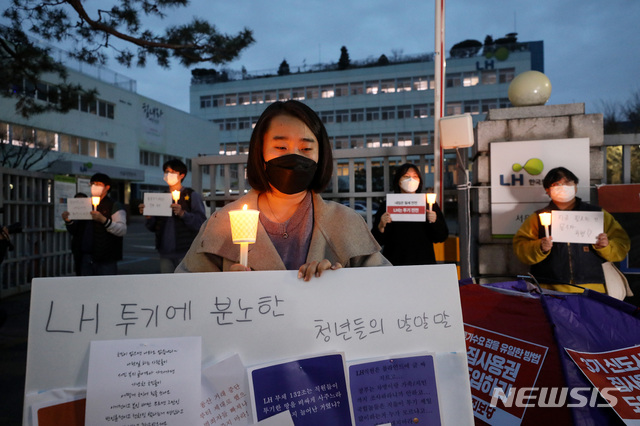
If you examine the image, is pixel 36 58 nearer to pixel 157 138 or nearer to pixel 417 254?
pixel 417 254

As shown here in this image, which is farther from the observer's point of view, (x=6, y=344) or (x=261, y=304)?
(x=6, y=344)

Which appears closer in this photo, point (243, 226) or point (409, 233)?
point (243, 226)

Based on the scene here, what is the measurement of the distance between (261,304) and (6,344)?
4573 millimetres

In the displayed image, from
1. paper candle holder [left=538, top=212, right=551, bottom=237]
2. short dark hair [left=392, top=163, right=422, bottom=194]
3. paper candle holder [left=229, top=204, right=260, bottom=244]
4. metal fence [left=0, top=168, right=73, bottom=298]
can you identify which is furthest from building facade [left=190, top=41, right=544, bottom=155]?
paper candle holder [left=229, top=204, right=260, bottom=244]

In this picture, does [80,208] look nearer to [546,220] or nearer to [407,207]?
[407,207]

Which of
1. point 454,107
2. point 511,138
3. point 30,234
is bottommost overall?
point 30,234

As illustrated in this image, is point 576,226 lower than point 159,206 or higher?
lower

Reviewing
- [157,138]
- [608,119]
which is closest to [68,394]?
[608,119]

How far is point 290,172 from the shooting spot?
1.60m

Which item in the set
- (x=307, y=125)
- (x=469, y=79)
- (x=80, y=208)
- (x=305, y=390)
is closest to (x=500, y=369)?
(x=305, y=390)

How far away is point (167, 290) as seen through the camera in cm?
124

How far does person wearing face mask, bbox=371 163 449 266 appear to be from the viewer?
11.7ft

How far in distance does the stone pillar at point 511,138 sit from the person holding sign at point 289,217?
99.2 inches

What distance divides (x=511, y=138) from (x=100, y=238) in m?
4.60
